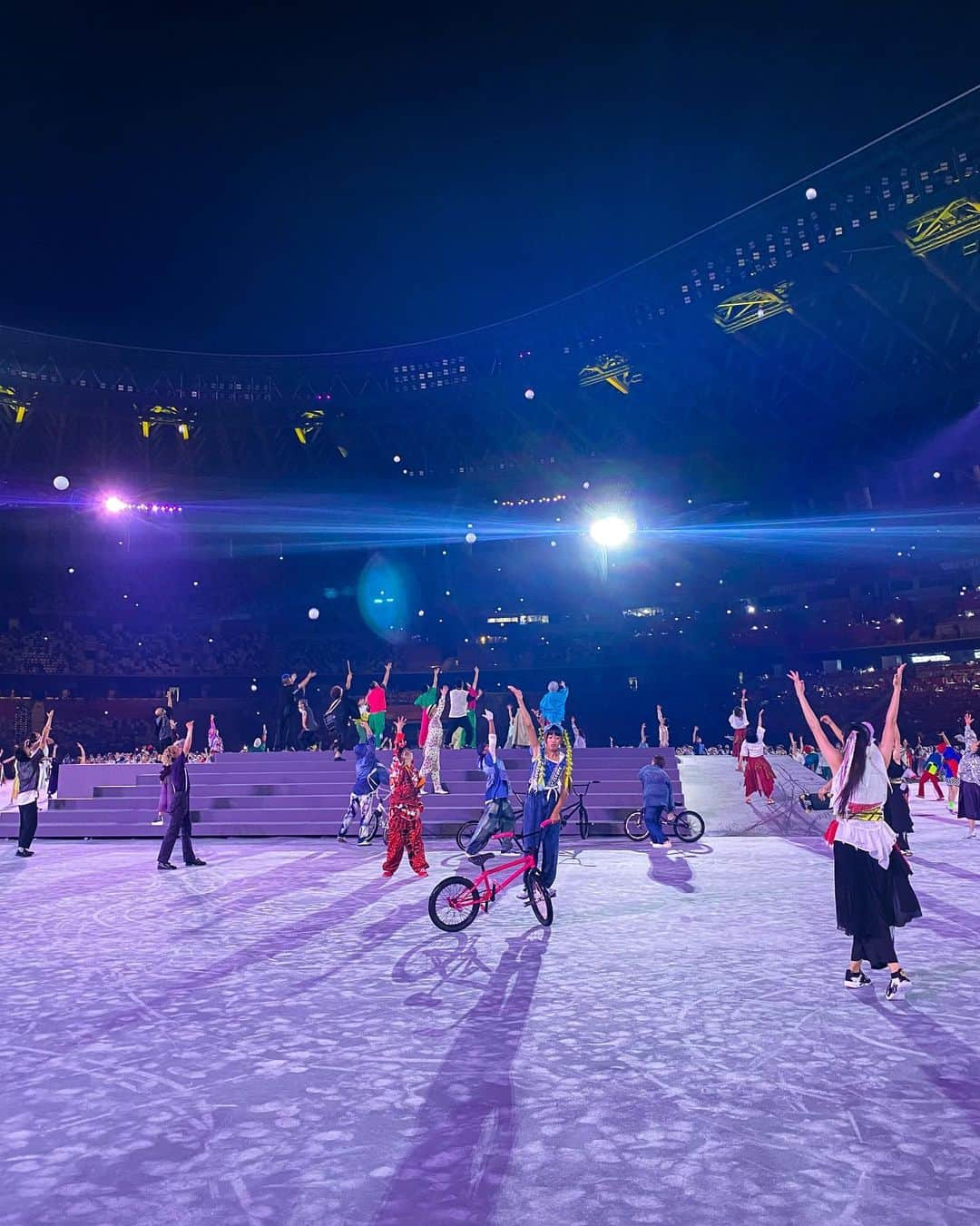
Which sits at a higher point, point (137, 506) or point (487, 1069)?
point (137, 506)

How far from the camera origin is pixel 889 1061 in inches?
188

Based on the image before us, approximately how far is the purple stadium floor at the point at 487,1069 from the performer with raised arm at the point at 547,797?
0.76 meters

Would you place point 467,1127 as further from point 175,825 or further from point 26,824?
point 26,824

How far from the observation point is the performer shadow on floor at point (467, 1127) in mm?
3355

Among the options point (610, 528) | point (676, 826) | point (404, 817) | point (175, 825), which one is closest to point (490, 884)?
point (404, 817)

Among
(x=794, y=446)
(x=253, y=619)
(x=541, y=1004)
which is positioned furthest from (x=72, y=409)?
(x=541, y=1004)

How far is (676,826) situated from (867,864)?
8992mm

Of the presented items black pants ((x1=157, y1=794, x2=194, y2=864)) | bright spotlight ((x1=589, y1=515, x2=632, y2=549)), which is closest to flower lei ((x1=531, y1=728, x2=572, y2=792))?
black pants ((x1=157, y1=794, x2=194, y2=864))

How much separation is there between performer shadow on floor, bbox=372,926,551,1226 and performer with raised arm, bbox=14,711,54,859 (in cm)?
1055

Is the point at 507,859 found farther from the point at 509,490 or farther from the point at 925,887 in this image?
the point at 509,490

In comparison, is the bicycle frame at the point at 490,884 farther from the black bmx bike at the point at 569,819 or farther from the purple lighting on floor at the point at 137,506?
Answer: the purple lighting on floor at the point at 137,506

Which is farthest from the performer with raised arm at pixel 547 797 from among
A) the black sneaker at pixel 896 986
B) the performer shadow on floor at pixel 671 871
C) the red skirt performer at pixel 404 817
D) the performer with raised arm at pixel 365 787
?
the performer with raised arm at pixel 365 787

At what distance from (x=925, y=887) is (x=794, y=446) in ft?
97.0

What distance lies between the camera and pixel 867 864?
6.11 metres
